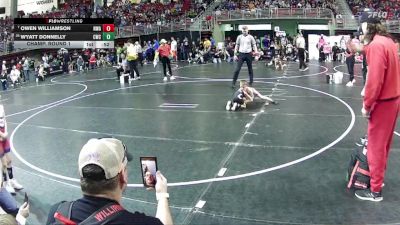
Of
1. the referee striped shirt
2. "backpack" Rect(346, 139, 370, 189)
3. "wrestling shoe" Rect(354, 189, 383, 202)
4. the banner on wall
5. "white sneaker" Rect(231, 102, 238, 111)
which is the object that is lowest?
"wrestling shoe" Rect(354, 189, 383, 202)

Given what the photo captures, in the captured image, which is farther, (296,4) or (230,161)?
(296,4)

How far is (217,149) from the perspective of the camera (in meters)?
7.79

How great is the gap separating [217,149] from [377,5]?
32.3m

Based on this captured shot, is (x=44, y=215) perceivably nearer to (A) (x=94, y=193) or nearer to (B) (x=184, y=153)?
(B) (x=184, y=153)

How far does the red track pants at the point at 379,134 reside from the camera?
5121mm

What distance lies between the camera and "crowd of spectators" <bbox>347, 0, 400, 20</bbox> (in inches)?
1323

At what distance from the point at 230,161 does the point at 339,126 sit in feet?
10.7

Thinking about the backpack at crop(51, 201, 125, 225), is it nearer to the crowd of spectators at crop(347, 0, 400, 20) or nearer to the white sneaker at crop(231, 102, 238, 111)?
the white sneaker at crop(231, 102, 238, 111)

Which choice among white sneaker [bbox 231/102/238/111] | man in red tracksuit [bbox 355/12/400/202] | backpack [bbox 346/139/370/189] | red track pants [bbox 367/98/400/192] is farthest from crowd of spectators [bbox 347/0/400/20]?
red track pants [bbox 367/98/400/192]

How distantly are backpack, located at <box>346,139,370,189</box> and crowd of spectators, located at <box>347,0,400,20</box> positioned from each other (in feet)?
97.7

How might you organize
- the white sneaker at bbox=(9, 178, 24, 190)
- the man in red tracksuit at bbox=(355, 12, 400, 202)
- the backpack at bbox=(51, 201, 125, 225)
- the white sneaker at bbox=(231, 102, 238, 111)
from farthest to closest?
the white sneaker at bbox=(231, 102, 238, 111)
the white sneaker at bbox=(9, 178, 24, 190)
the man in red tracksuit at bbox=(355, 12, 400, 202)
the backpack at bbox=(51, 201, 125, 225)

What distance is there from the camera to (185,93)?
47.5 feet

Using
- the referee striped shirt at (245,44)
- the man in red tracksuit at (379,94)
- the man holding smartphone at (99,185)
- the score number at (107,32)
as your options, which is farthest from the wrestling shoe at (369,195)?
the score number at (107,32)

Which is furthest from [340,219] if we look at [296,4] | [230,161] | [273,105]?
[296,4]
